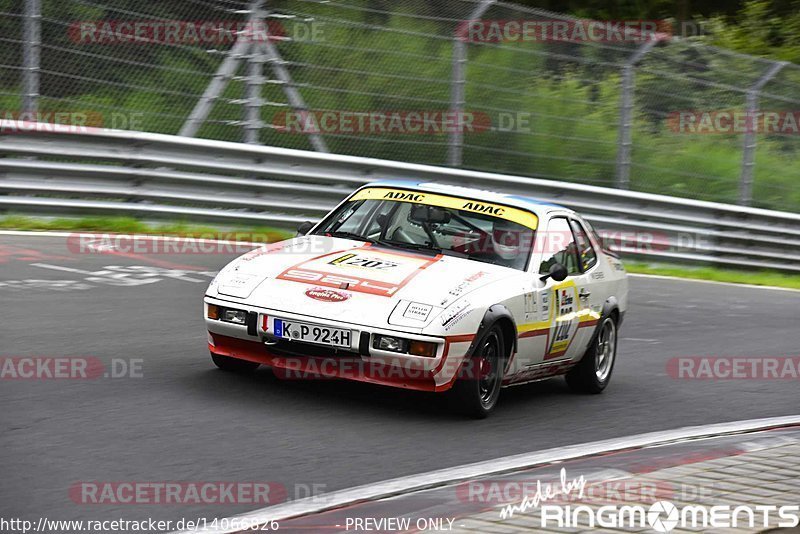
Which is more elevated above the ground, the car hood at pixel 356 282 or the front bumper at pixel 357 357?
the car hood at pixel 356 282

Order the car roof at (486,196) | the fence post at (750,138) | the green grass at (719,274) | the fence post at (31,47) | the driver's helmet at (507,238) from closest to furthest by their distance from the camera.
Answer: the driver's helmet at (507,238) < the car roof at (486,196) < the fence post at (31,47) < the green grass at (719,274) < the fence post at (750,138)

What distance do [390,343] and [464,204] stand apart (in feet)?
5.70

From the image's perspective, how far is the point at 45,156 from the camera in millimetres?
13719

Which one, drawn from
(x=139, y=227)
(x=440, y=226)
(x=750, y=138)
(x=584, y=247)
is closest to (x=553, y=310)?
(x=440, y=226)

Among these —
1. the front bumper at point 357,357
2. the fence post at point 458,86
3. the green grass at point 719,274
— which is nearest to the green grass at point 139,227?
the fence post at point 458,86

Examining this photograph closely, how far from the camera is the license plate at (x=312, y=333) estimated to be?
23.4 feet

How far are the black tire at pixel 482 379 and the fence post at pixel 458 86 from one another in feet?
30.1

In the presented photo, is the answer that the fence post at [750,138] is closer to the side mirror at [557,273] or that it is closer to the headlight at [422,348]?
the side mirror at [557,273]

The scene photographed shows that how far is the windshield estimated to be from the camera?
827 cm

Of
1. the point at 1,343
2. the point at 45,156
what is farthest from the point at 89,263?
the point at 1,343

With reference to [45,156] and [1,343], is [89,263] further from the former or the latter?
[1,343]

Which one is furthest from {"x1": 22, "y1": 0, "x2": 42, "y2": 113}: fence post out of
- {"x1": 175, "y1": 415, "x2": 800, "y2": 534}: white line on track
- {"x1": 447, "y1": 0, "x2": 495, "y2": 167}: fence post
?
{"x1": 175, "y1": 415, "x2": 800, "y2": 534}: white line on track

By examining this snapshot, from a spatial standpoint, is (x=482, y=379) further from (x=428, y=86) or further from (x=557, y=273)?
(x=428, y=86)

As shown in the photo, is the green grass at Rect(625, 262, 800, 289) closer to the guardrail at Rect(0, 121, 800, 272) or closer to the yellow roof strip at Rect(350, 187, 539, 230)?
the guardrail at Rect(0, 121, 800, 272)
